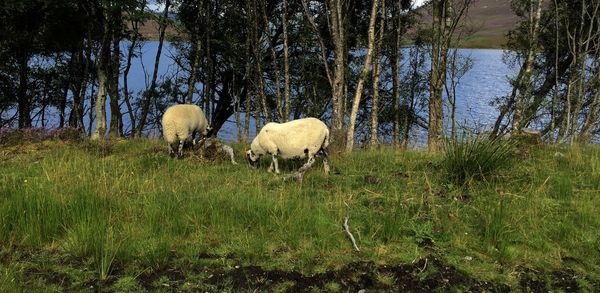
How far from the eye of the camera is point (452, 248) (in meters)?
5.27

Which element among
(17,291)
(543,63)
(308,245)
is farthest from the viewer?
(543,63)

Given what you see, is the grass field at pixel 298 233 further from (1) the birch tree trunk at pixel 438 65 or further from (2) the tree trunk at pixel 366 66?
(1) the birch tree trunk at pixel 438 65

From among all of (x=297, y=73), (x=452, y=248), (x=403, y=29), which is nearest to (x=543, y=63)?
(x=403, y=29)

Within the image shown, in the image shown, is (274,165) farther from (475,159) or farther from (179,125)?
(475,159)

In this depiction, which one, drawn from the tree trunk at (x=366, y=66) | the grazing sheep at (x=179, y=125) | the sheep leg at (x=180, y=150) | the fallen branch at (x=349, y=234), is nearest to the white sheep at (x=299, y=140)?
the sheep leg at (x=180, y=150)

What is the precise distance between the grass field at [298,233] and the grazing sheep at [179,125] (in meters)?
2.35

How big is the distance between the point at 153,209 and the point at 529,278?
4.46 metres

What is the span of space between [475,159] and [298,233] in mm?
3436

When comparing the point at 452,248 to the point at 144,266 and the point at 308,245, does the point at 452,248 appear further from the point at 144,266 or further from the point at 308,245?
the point at 144,266

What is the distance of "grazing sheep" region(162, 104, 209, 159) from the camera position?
33.4ft

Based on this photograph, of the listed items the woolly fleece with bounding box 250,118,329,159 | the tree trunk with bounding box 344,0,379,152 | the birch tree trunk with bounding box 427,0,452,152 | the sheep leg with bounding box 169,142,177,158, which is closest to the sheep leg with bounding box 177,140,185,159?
the sheep leg with bounding box 169,142,177,158

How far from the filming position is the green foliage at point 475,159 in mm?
7195

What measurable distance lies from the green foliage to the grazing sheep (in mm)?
5735

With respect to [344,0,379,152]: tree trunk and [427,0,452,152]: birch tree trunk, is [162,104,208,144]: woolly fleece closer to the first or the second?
[344,0,379,152]: tree trunk
